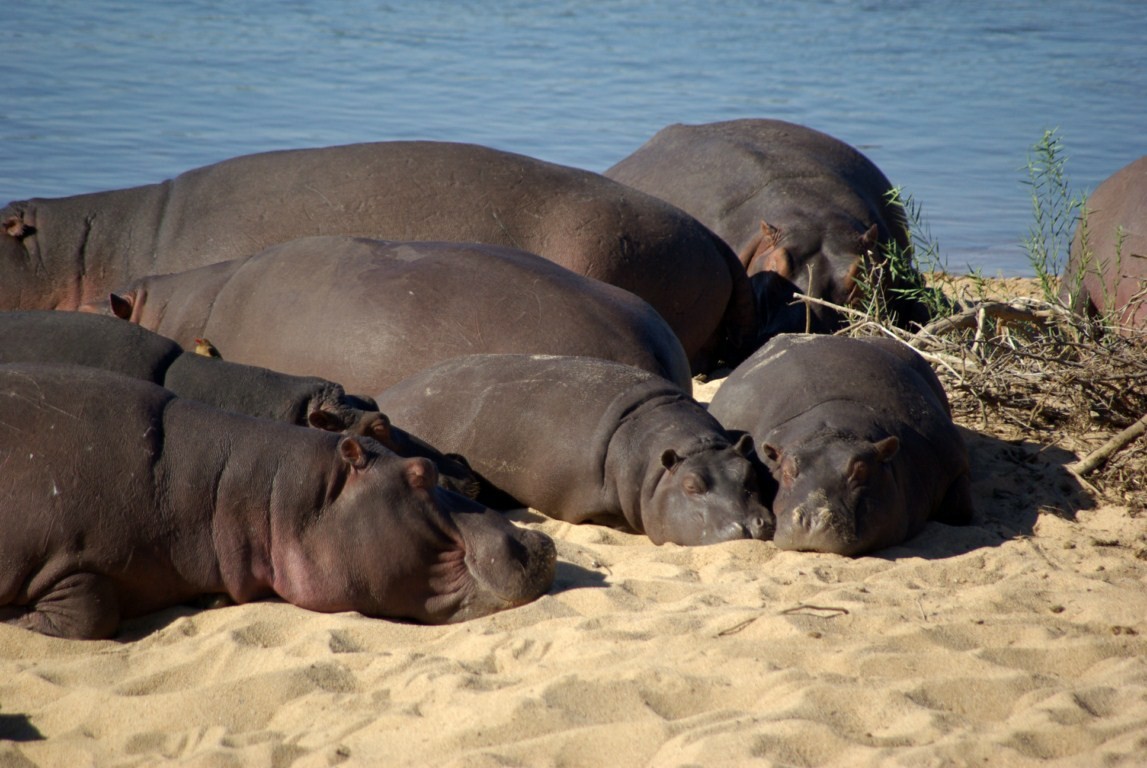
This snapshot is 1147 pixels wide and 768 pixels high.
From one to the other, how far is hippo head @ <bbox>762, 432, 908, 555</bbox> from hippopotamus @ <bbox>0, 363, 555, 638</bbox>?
1114 mm

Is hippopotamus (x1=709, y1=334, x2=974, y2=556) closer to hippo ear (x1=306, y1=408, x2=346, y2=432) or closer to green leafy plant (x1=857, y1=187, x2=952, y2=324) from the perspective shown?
green leafy plant (x1=857, y1=187, x2=952, y2=324)

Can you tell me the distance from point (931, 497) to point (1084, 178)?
9979mm

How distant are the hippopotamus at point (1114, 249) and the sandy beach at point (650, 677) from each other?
2691 mm

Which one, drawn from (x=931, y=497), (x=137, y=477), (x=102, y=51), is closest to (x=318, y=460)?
(x=137, y=477)

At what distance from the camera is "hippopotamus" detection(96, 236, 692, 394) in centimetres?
688

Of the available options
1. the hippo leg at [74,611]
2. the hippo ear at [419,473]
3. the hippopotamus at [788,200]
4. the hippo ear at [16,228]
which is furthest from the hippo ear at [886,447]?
the hippo ear at [16,228]

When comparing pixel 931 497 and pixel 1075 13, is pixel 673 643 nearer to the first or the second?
pixel 931 497

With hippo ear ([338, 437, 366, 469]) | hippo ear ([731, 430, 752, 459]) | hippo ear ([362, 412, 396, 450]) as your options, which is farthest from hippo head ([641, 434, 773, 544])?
hippo ear ([338, 437, 366, 469])

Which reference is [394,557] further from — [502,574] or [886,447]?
[886,447]

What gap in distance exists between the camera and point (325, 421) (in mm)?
5754

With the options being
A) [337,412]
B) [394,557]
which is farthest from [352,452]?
[337,412]

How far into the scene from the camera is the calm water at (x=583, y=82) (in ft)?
50.1

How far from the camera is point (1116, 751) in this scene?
379cm

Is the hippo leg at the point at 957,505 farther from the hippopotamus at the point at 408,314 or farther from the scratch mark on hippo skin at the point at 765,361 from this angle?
the hippopotamus at the point at 408,314
